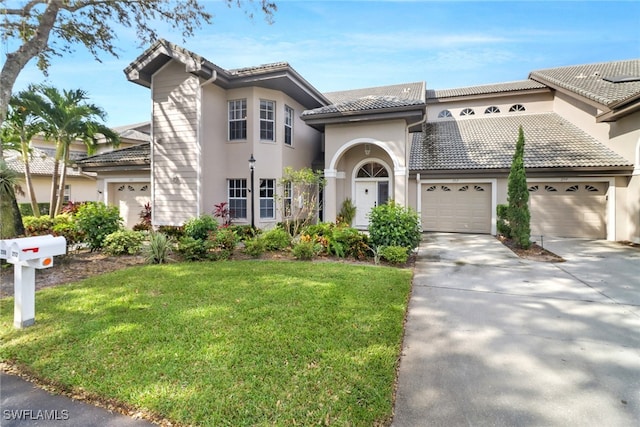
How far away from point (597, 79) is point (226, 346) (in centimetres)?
2082

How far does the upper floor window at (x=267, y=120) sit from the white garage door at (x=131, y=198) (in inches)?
245

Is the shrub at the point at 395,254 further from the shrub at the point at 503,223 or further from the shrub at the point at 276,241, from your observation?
the shrub at the point at 503,223

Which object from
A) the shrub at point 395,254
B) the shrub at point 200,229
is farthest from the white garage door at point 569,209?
the shrub at point 200,229

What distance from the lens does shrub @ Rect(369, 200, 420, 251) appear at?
8.34m

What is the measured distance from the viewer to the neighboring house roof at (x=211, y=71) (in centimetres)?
1064

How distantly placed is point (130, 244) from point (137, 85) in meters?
7.37

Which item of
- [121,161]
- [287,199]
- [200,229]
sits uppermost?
[121,161]

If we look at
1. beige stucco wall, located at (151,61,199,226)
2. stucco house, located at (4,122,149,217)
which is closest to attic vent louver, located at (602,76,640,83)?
beige stucco wall, located at (151,61,199,226)

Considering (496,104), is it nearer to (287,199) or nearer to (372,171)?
(372,171)

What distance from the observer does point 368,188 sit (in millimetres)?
13789

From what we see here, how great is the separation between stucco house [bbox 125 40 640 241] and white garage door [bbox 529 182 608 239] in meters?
0.04

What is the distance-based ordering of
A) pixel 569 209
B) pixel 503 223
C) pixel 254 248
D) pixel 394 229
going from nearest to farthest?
pixel 394 229 < pixel 254 248 < pixel 503 223 < pixel 569 209

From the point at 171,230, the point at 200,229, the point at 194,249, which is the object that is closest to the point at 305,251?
the point at 194,249

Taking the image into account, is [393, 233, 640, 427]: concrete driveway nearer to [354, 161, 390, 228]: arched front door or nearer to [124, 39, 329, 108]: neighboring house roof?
[354, 161, 390, 228]: arched front door
